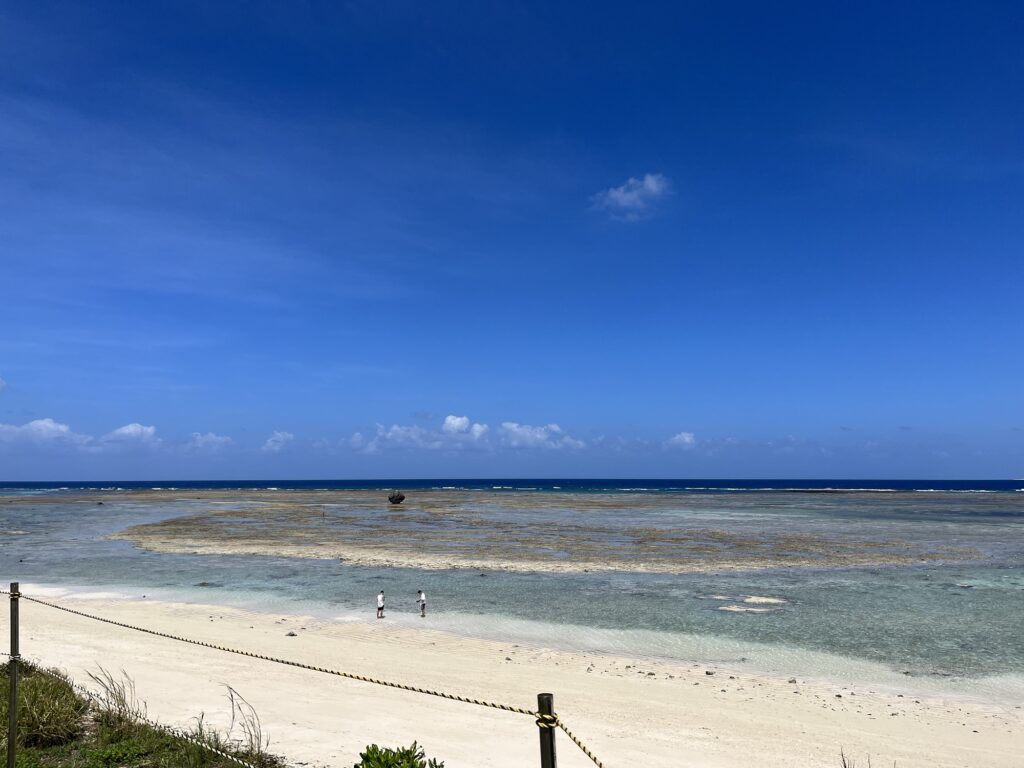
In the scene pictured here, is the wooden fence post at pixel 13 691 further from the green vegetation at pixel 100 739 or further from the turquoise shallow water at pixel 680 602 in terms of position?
the turquoise shallow water at pixel 680 602

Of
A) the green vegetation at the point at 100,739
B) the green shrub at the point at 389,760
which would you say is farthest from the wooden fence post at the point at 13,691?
the green shrub at the point at 389,760

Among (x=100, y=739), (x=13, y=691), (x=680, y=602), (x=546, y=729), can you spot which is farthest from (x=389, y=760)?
(x=680, y=602)

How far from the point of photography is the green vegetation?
8531 millimetres

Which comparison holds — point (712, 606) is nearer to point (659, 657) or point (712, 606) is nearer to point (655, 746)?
point (659, 657)

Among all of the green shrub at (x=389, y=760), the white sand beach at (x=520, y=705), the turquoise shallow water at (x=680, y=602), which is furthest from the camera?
the turquoise shallow water at (x=680, y=602)

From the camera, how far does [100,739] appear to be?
9.27 m

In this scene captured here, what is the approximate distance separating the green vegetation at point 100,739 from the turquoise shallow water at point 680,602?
10.3 metres

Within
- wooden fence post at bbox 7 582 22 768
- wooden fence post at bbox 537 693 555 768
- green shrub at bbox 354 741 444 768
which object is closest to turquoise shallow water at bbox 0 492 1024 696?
green shrub at bbox 354 741 444 768

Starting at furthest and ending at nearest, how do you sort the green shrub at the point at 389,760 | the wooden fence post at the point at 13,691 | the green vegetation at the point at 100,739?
1. the green vegetation at the point at 100,739
2. the wooden fence post at the point at 13,691
3. the green shrub at the point at 389,760

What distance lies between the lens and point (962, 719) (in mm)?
12648

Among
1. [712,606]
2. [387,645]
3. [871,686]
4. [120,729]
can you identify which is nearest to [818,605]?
[712,606]

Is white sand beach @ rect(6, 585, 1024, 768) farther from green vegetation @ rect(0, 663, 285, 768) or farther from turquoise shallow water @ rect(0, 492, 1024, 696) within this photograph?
turquoise shallow water @ rect(0, 492, 1024, 696)

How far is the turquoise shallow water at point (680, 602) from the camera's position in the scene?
17.3m

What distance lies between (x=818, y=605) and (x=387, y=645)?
48.0 ft
